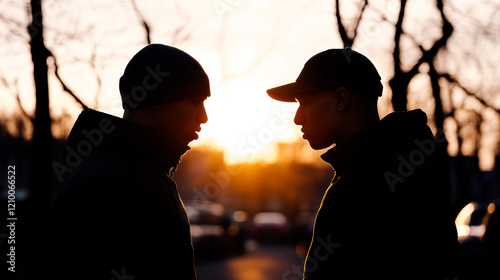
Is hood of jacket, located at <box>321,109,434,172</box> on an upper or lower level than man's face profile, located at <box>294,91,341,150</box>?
lower

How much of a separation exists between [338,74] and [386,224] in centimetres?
82

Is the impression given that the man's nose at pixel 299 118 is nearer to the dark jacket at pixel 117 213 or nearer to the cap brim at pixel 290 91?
the cap brim at pixel 290 91

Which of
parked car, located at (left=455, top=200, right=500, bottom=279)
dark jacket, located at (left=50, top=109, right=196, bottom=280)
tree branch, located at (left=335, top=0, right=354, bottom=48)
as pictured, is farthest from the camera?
parked car, located at (left=455, top=200, right=500, bottom=279)

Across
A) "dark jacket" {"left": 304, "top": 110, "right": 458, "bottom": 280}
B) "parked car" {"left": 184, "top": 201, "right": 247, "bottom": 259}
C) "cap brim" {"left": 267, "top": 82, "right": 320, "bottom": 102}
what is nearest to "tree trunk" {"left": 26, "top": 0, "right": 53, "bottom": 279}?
"cap brim" {"left": 267, "top": 82, "right": 320, "bottom": 102}

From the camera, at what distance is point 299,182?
57719mm

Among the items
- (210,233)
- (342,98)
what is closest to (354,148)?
(342,98)

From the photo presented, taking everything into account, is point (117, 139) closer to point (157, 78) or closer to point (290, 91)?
point (157, 78)

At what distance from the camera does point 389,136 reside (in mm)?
2559

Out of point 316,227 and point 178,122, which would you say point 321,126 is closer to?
point 316,227

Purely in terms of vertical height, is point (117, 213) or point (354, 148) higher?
point (354, 148)

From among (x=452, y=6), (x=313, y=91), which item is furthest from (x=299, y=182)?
(x=313, y=91)

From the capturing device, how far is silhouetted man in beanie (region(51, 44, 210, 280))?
85.0 inches

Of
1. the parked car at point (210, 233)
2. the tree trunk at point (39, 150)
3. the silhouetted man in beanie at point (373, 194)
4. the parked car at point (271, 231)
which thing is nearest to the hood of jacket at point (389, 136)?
the silhouetted man in beanie at point (373, 194)

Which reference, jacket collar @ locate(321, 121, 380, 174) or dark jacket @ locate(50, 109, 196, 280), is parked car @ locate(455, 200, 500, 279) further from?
dark jacket @ locate(50, 109, 196, 280)
